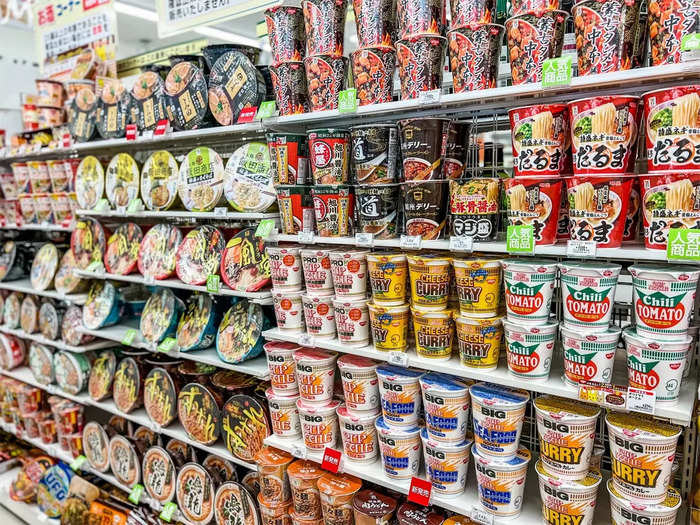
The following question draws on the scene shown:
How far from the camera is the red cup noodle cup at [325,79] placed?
5.93 feet

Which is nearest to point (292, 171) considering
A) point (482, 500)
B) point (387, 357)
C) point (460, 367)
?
point (387, 357)

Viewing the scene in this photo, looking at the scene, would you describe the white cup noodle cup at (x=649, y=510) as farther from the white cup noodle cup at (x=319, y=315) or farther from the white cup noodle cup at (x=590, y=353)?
the white cup noodle cup at (x=319, y=315)

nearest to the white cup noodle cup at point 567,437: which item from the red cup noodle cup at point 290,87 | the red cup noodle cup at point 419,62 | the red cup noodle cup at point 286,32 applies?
the red cup noodle cup at point 419,62

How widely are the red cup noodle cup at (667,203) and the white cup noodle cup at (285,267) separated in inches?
47.4

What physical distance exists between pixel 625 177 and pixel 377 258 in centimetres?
79

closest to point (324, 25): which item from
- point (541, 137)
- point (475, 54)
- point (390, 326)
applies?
point (475, 54)

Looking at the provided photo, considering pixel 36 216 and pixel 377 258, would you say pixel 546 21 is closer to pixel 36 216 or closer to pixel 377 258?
pixel 377 258

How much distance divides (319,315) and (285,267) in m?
0.24

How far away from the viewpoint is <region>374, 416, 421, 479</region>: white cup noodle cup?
1785 mm

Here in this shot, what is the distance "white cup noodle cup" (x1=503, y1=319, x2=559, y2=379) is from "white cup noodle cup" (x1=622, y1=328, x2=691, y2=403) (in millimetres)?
211

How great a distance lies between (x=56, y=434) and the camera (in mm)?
3459

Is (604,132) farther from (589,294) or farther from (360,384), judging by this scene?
(360,384)

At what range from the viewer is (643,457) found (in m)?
1.35

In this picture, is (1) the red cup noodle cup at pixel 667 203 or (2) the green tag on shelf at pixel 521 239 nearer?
(1) the red cup noodle cup at pixel 667 203
